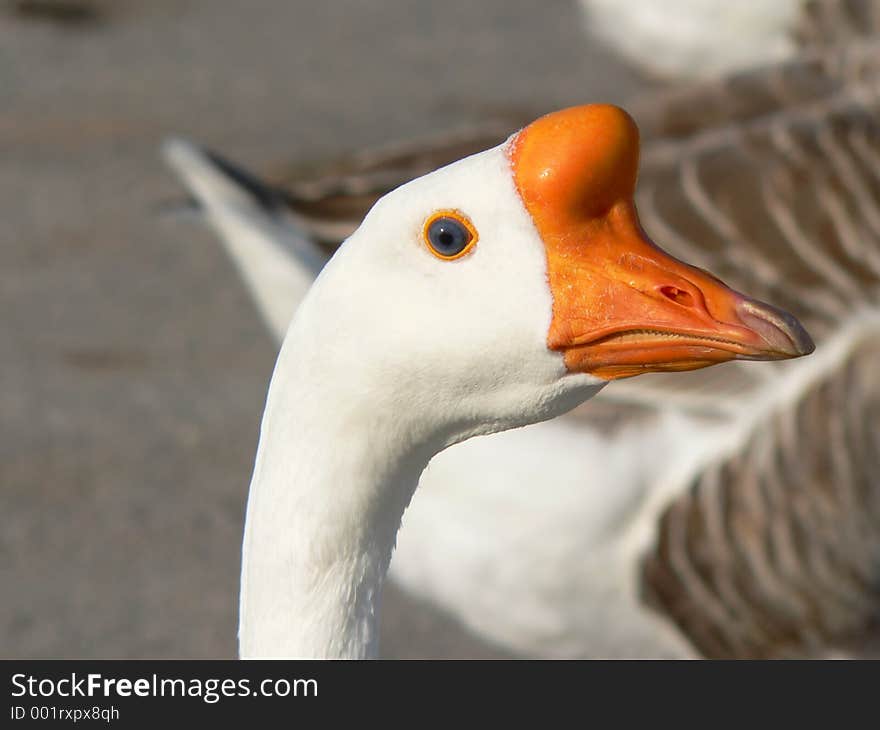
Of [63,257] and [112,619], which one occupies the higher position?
[63,257]

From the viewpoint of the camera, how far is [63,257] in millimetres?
5277

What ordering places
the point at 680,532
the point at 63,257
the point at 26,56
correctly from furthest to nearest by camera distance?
the point at 26,56, the point at 63,257, the point at 680,532

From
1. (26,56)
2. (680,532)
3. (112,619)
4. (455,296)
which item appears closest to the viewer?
(455,296)

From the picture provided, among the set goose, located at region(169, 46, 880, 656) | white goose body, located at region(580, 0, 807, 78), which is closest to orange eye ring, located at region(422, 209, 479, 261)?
goose, located at region(169, 46, 880, 656)

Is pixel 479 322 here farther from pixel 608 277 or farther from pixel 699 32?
pixel 699 32

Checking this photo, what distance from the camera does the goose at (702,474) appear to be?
315cm

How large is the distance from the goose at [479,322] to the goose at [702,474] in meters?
1.46

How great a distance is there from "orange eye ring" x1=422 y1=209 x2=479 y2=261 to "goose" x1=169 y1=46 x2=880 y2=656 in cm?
159

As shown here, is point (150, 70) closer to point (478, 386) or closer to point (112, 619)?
point (112, 619)

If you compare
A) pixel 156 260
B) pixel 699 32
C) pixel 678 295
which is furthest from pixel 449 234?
pixel 699 32

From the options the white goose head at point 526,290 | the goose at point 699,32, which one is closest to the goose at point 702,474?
the white goose head at point 526,290


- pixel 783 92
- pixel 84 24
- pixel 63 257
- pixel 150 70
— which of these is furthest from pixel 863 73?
pixel 84 24

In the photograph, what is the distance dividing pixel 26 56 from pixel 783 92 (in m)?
3.89

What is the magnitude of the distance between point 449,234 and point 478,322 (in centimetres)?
10
